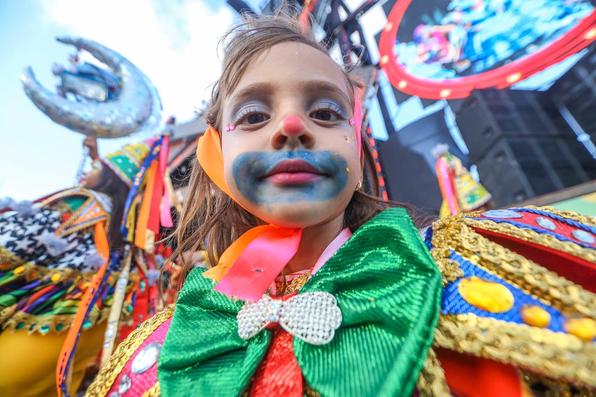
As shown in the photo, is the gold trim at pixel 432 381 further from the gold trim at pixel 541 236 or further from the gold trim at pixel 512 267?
the gold trim at pixel 541 236

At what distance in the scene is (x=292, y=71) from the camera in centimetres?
73

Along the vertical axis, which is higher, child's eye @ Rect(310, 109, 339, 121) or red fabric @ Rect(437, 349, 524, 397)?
child's eye @ Rect(310, 109, 339, 121)

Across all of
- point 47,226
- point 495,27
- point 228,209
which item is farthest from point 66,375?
point 495,27

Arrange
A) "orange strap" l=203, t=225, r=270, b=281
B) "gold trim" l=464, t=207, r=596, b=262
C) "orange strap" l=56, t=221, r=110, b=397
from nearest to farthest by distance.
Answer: "gold trim" l=464, t=207, r=596, b=262 < "orange strap" l=203, t=225, r=270, b=281 < "orange strap" l=56, t=221, r=110, b=397

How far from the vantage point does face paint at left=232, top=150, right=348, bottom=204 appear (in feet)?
2.08

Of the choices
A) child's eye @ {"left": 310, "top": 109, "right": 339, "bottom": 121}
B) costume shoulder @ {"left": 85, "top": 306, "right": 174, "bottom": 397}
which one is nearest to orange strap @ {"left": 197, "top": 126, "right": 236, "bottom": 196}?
child's eye @ {"left": 310, "top": 109, "right": 339, "bottom": 121}

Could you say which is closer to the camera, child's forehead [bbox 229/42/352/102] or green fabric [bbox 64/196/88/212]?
child's forehead [bbox 229/42/352/102]

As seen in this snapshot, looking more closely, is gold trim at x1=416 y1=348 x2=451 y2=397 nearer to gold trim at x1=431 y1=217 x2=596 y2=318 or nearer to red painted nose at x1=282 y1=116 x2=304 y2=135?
gold trim at x1=431 y1=217 x2=596 y2=318

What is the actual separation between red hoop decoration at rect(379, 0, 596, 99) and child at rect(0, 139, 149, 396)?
264cm

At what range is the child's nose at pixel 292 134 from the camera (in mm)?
633

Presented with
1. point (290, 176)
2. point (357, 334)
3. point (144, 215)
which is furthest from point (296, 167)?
point (144, 215)

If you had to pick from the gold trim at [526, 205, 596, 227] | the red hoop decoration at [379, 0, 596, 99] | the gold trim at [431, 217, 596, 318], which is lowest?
the gold trim at [431, 217, 596, 318]

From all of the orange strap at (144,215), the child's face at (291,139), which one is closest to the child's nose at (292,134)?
the child's face at (291,139)

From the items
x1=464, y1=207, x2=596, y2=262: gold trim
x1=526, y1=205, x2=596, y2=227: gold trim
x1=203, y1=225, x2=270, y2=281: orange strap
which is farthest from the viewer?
x1=203, y1=225, x2=270, y2=281: orange strap
